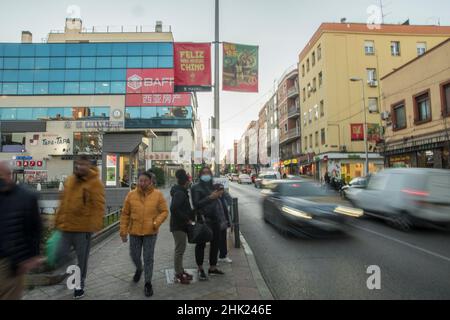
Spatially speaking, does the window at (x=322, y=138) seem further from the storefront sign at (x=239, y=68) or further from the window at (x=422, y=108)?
the storefront sign at (x=239, y=68)

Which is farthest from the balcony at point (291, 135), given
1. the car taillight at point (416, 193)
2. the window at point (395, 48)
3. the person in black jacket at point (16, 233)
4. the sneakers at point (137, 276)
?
the person in black jacket at point (16, 233)

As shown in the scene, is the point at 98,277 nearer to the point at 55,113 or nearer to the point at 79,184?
the point at 79,184

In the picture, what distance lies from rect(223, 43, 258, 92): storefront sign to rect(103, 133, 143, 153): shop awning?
8921mm

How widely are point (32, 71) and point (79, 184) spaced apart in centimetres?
5551

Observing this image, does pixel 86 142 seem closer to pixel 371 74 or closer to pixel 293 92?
pixel 293 92

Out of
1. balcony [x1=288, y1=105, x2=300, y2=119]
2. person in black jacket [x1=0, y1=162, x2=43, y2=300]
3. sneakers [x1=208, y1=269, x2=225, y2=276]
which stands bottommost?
sneakers [x1=208, y1=269, x2=225, y2=276]

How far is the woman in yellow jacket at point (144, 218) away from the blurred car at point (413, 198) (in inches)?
291

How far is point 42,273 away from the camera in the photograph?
488 cm

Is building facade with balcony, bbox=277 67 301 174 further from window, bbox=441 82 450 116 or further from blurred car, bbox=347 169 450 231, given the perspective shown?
blurred car, bbox=347 169 450 231

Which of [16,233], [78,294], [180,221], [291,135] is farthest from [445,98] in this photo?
[291,135]

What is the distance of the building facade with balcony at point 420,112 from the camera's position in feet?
62.6

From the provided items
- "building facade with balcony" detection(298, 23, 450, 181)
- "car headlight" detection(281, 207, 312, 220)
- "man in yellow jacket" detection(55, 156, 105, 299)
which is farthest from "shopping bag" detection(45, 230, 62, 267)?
"building facade with balcony" detection(298, 23, 450, 181)

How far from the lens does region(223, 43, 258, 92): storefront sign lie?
9.18m
